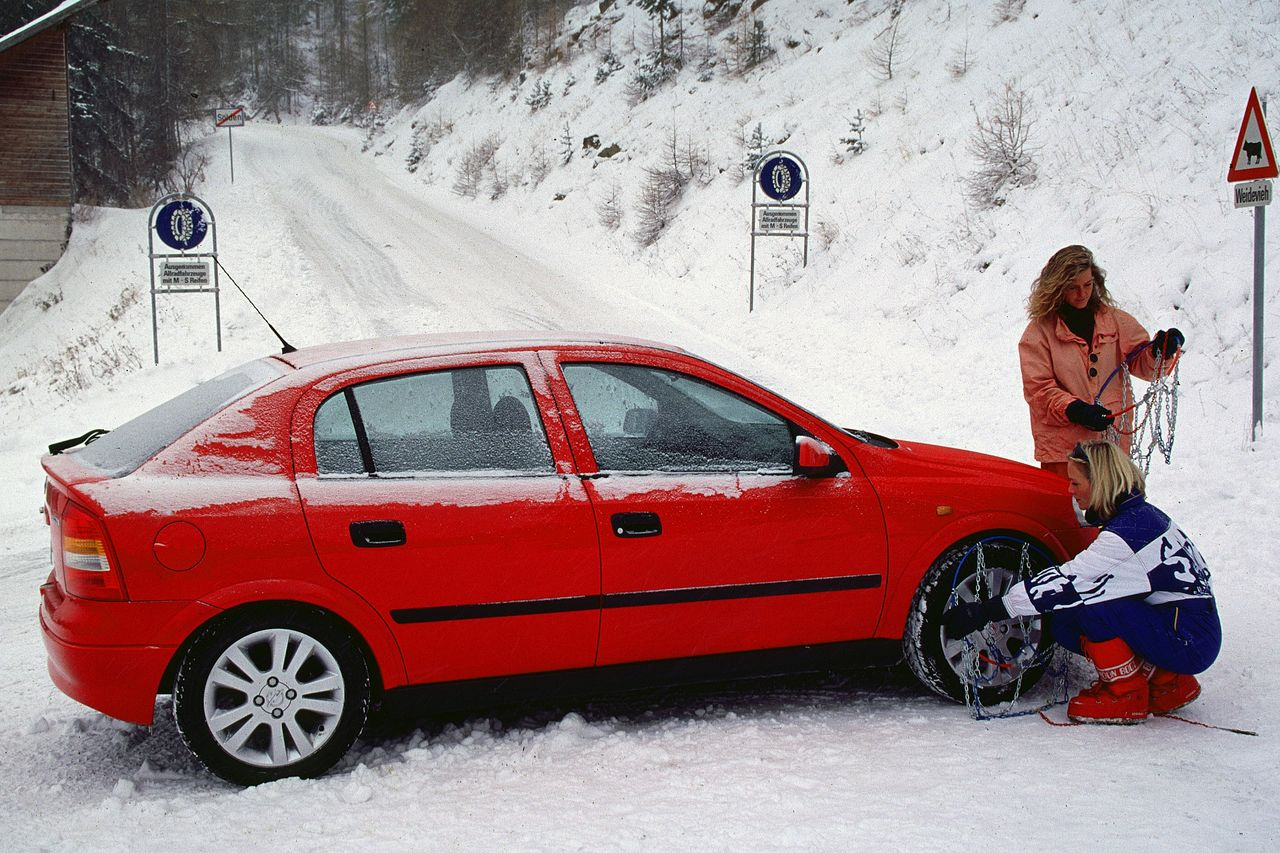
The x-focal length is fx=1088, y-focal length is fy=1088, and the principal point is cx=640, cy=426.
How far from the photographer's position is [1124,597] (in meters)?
4.22

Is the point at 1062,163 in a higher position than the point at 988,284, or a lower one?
higher

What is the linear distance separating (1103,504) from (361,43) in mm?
74747

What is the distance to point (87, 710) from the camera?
451cm

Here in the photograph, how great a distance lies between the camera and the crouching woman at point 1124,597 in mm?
4195

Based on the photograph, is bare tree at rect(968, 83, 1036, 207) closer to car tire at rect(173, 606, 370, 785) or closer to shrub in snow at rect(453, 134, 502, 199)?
car tire at rect(173, 606, 370, 785)

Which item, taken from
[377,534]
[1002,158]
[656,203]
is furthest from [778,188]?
[377,534]

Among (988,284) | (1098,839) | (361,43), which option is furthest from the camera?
(361,43)

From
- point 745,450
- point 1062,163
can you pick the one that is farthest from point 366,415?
point 1062,163

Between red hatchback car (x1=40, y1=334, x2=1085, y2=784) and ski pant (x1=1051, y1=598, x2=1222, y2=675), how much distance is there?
1.30ft

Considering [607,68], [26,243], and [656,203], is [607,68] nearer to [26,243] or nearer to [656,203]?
[656,203]

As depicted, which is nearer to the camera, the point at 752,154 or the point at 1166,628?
the point at 1166,628

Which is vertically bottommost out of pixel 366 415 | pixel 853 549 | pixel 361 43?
pixel 853 549

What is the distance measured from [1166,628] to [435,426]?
2920 millimetres

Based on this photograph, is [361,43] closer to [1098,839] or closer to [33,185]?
[33,185]
